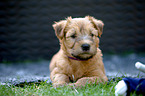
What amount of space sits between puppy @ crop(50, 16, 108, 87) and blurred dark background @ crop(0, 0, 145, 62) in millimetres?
4607

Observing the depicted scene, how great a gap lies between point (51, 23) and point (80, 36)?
200 inches

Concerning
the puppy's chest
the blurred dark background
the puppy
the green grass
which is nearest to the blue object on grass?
the green grass

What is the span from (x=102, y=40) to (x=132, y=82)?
5965 mm

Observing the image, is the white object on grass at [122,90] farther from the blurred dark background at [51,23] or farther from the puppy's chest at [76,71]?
the blurred dark background at [51,23]

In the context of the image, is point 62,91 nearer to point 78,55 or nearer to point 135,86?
point 78,55

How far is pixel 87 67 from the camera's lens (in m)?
3.24

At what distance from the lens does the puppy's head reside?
290cm

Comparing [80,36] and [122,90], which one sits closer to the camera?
[122,90]

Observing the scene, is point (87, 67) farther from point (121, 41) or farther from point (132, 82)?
point (121, 41)

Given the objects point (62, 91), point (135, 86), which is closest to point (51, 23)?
point (62, 91)

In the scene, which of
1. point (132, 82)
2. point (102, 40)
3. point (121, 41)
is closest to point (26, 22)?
point (102, 40)

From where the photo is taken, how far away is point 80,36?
3.02m

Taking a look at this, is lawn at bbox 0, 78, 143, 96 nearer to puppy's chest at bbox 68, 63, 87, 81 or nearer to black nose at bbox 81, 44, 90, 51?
puppy's chest at bbox 68, 63, 87, 81

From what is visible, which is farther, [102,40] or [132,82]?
[102,40]
